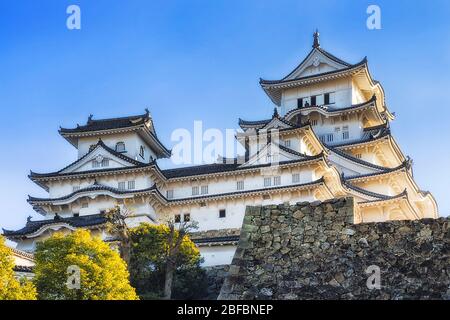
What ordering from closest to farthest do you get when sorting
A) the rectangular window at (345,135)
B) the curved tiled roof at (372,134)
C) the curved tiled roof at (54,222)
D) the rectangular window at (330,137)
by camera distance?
the curved tiled roof at (54,222), the curved tiled roof at (372,134), the rectangular window at (345,135), the rectangular window at (330,137)

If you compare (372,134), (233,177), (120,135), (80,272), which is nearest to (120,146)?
(120,135)

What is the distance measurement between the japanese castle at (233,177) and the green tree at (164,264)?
642 centimetres

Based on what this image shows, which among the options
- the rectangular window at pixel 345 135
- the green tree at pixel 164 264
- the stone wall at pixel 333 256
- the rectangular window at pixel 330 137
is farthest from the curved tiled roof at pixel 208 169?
the stone wall at pixel 333 256

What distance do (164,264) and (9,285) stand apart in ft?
51.8

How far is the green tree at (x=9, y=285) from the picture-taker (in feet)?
95.0

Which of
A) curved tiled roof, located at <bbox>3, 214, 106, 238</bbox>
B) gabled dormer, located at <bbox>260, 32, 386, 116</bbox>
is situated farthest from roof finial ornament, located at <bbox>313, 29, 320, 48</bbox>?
curved tiled roof, located at <bbox>3, 214, 106, 238</bbox>

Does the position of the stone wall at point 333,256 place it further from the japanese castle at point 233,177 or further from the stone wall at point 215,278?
the japanese castle at point 233,177

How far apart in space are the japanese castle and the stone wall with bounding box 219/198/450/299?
33.7 m

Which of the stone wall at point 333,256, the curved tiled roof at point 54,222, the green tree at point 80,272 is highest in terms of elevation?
the curved tiled roof at point 54,222

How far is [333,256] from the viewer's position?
18.4 meters

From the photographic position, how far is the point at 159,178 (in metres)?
64.1
